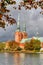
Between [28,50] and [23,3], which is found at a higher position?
[23,3]

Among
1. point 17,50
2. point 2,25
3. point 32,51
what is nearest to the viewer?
point 2,25

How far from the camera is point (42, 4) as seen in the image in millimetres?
6543

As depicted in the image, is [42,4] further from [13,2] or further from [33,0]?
[13,2]

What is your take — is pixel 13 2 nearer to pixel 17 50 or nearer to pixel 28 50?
pixel 28 50

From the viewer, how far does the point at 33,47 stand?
16838 cm

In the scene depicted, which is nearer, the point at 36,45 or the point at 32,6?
the point at 32,6

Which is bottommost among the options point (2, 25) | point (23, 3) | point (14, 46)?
point (14, 46)

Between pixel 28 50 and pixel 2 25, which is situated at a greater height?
pixel 2 25

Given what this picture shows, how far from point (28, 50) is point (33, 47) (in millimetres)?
6398

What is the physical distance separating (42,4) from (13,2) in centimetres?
76

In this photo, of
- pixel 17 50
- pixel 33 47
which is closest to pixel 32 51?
pixel 33 47

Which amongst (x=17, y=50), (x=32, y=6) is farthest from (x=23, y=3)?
(x=17, y=50)

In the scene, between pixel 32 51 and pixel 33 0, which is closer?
pixel 33 0

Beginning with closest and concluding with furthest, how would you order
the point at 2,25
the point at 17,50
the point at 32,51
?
the point at 2,25 → the point at 32,51 → the point at 17,50
